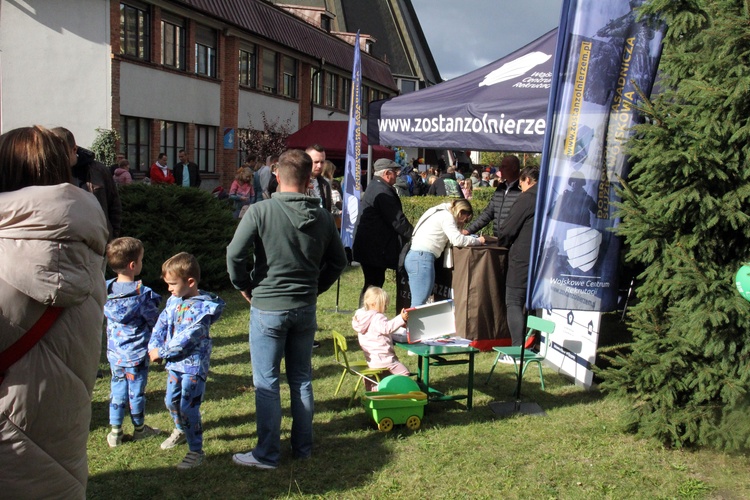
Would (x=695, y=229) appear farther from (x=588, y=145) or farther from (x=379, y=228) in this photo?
(x=379, y=228)

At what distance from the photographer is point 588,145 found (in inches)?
220

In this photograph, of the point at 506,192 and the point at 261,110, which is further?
the point at 261,110

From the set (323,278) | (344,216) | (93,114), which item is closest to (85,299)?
(323,278)

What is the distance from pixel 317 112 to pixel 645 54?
33.9 meters

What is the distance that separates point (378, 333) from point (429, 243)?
215cm

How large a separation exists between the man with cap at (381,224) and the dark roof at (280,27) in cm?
1908

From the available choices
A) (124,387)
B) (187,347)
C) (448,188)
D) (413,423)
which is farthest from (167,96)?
(187,347)

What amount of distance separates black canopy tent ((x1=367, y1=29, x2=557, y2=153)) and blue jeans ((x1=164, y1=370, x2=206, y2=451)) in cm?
445

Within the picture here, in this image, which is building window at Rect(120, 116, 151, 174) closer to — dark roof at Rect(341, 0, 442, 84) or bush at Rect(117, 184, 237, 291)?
bush at Rect(117, 184, 237, 291)

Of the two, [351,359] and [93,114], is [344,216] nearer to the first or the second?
[351,359]

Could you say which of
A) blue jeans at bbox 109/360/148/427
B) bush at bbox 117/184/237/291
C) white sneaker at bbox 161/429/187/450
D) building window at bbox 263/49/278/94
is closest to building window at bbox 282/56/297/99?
building window at bbox 263/49/278/94

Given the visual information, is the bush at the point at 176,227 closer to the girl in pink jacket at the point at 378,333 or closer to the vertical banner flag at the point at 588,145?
the girl in pink jacket at the point at 378,333

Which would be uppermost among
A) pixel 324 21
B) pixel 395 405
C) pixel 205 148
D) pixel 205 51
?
pixel 324 21

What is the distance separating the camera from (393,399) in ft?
18.7
